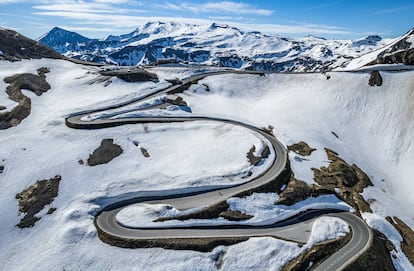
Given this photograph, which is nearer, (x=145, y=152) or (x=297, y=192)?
(x=297, y=192)

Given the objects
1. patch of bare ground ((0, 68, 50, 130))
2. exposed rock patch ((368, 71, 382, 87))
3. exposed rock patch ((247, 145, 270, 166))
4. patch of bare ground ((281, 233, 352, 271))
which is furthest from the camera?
exposed rock patch ((368, 71, 382, 87))

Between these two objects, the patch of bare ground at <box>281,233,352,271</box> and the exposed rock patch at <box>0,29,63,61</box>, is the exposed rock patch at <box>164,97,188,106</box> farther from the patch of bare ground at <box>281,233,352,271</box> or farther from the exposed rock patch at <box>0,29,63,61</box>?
the exposed rock patch at <box>0,29,63,61</box>

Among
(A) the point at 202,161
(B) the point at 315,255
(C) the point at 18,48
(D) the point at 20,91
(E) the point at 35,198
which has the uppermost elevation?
(C) the point at 18,48

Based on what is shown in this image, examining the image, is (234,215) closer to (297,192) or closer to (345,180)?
(297,192)

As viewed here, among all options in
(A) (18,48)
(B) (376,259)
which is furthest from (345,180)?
(A) (18,48)

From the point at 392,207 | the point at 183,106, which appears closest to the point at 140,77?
the point at 183,106

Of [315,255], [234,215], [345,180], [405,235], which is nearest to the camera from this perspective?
[315,255]

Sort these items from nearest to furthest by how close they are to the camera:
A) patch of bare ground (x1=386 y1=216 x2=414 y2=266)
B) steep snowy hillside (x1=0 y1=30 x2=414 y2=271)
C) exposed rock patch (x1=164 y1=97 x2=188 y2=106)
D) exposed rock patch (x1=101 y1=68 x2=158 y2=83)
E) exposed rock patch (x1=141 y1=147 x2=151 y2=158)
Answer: steep snowy hillside (x1=0 y1=30 x2=414 y2=271), patch of bare ground (x1=386 y1=216 x2=414 y2=266), exposed rock patch (x1=141 y1=147 x2=151 y2=158), exposed rock patch (x1=164 y1=97 x2=188 y2=106), exposed rock patch (x1=101 y1=68 x2=158 y2=83)

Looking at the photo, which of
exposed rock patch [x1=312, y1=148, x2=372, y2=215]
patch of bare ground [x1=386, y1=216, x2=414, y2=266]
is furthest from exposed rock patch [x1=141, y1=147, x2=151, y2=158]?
patch of bare ground [x1=386, y1=216, x2=414, y2=266]
